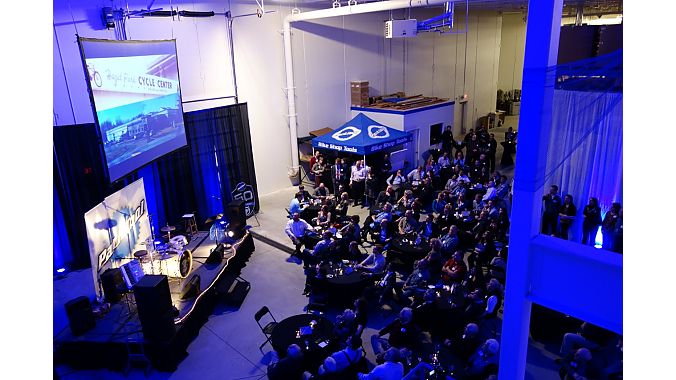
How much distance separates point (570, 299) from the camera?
4.19 m

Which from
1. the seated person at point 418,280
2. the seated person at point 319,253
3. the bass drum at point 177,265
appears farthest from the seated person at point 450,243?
the bass drum at point 177,265

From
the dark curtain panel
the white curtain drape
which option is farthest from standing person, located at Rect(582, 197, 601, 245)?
the dark curtain panel

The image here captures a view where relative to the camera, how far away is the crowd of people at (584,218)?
7543 mm

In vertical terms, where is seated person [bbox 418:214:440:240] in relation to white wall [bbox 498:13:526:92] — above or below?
below

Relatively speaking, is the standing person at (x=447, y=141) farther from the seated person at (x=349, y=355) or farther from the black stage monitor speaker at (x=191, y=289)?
the seated person at (x=349, y=355)

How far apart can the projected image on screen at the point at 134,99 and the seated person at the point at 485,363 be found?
5.88 m

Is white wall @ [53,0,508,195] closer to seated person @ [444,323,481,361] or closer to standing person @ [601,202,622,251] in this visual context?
seated person @ [444,323,481,361]

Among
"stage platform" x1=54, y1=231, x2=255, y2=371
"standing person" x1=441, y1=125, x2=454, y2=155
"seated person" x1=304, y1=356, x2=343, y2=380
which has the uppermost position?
"standing person" x1=441, y1=125, x2=454, y2=155

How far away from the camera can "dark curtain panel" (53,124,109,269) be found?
8.16m

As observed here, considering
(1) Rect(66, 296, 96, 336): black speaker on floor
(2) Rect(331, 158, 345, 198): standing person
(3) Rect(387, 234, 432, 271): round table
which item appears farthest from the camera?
(2) Rect(331, 158, 345, 198): standing person

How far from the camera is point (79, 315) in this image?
20.6 ft

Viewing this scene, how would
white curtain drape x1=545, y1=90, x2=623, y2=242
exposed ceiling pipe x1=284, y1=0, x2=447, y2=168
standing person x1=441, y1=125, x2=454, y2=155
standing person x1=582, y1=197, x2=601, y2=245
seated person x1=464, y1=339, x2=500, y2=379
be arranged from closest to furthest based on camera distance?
white curtain drape x1=545, y1=90, x2=623, y2=242
seated person x1=464, y1=339, x2=500, y2=379
standing person x1=582, y1=197, x2=601, y2=245
exposed ceiling pipe x1=284, y1=0, x2=447, y2=168
standing person x1=441, y1=125, x2=454, y2=155

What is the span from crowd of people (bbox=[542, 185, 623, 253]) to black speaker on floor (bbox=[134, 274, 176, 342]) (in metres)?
6.86

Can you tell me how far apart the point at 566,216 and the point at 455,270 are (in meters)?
3.03
